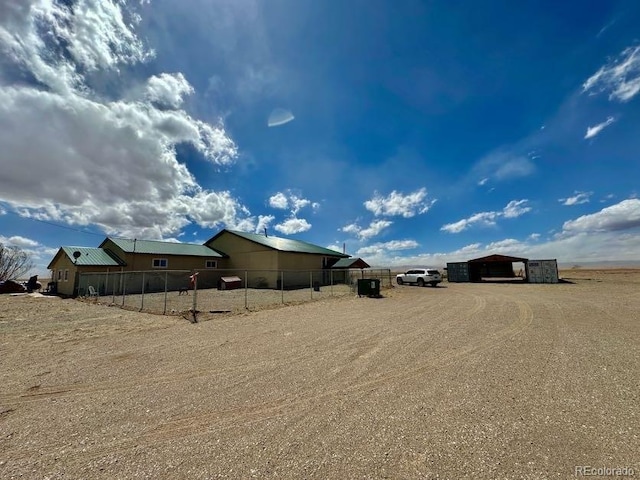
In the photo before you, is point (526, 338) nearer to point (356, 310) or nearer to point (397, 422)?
point (397, 422)

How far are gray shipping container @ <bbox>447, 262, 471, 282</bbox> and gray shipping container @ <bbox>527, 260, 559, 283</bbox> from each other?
20.5 feet

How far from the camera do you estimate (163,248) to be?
Answer: 2694cm

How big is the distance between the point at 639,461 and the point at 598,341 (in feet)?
18.4

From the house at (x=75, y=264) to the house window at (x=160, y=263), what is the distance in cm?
227

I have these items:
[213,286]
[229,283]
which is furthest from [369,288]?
[213,286]

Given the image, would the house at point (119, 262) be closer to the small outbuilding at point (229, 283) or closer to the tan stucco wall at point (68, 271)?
the tan stucco wall at point (68, 271)

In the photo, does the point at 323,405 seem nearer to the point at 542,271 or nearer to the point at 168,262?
the point at 168,262

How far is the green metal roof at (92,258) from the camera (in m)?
22.5

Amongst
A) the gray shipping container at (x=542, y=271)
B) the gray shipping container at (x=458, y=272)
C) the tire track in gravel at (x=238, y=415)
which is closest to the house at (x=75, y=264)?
the tire track in gravel at (x=238, y=415)

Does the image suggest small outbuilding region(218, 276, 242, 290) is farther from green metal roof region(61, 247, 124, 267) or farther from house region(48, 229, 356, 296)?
green metal roof region(61, 247, 124, 267)

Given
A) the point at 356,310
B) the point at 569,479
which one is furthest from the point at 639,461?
the point at 356,310

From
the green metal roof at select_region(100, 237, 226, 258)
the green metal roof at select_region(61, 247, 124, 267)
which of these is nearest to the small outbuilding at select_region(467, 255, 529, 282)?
the green metal roof at select_region(100, 237, 226, 258)

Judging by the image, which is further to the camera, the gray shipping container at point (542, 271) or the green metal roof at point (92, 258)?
the gray shipping container at point (542, 271)

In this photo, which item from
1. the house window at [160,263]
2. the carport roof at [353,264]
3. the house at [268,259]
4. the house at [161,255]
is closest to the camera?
the house at [161,255]
